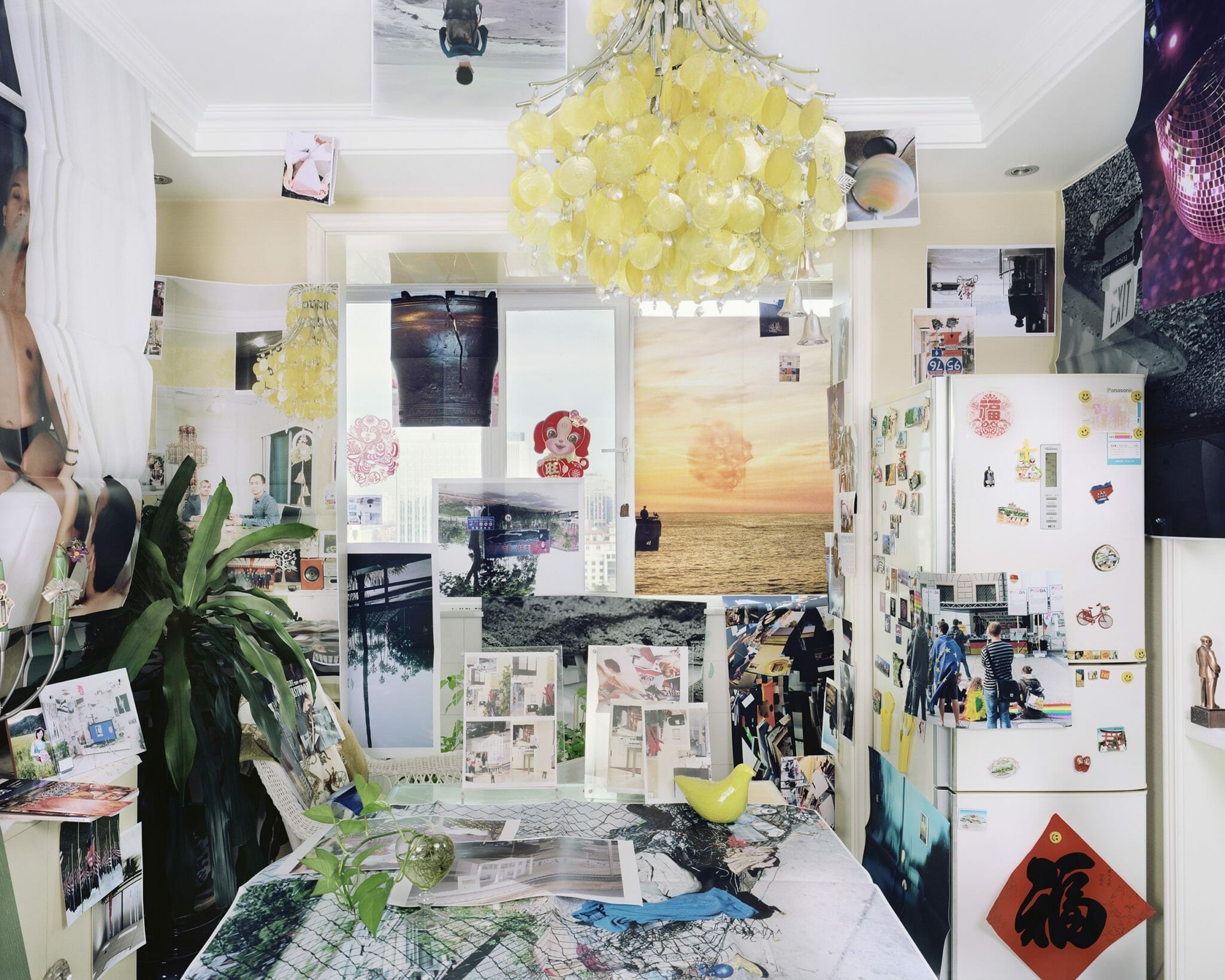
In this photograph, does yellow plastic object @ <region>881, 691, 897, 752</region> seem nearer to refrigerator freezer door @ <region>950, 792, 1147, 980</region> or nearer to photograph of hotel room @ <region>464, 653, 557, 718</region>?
refrigerator freezer door @ <region>950, 792, 1147, 980</region>

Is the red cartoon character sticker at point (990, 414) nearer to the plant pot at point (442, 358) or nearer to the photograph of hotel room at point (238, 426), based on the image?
the plant pot at point (442, 358)

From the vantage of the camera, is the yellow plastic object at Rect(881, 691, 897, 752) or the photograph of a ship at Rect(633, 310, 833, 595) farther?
the photograph of a ship at Rect(633, 310, 833, 595)

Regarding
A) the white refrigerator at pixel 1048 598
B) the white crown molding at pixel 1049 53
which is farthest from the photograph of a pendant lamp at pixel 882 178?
the white refrigerator at pixel 1048 598

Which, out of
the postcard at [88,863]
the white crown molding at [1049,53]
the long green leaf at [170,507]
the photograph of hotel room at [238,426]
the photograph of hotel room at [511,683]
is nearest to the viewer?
the postcard at [88,863]

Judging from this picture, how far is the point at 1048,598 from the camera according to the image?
2.13m

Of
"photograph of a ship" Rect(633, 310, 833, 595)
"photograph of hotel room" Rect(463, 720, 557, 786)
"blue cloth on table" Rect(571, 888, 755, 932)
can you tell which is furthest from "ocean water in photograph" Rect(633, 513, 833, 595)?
"blue cloth on table" Rect(571, 888, 755, 932)

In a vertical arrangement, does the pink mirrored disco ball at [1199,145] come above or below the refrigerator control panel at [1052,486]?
above

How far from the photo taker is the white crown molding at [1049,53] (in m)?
1.82

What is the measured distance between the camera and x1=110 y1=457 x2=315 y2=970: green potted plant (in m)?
2.05

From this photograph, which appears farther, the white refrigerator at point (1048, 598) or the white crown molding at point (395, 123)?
the white crown molding at point (395, 123)

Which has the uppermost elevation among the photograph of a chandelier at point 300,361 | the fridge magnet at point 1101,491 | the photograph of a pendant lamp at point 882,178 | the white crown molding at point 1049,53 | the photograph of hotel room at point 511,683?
the white crown molding at point 1049,53

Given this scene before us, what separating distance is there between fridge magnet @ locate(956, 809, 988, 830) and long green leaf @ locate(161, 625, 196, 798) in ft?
6.69

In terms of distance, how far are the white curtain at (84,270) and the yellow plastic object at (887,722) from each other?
227 centimetres

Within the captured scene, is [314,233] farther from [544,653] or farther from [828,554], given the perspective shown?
[828,554]
